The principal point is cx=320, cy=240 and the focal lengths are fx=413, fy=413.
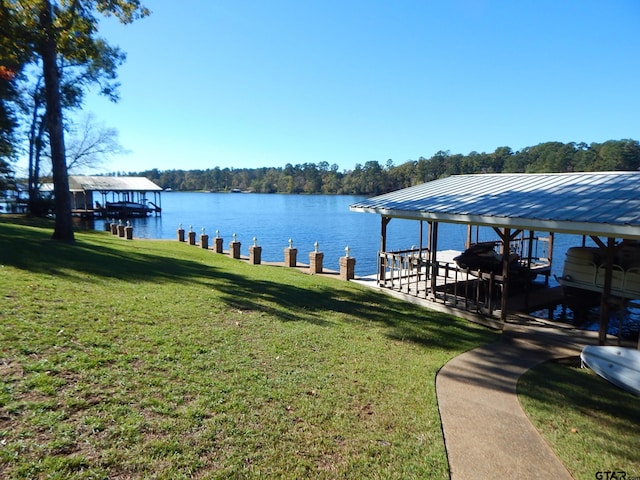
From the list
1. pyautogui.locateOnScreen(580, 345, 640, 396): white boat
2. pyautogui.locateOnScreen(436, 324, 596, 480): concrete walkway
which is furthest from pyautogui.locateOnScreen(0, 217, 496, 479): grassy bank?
pyautogui.locateOnScreen(580, 345, 640, 396): white boat

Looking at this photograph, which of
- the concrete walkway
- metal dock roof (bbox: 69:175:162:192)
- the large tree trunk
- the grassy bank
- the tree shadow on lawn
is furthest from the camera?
metal dock roof (bbox: 69:175:162:192)

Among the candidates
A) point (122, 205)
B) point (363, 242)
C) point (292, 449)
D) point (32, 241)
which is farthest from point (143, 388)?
point (122, 205)

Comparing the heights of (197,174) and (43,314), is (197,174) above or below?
above

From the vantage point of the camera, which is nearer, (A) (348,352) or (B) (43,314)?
(B) (43,314)

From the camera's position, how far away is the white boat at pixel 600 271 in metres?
9.23

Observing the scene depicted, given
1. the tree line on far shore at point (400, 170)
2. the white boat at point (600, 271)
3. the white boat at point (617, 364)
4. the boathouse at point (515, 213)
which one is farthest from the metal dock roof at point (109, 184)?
the white boat at point (617, 364)

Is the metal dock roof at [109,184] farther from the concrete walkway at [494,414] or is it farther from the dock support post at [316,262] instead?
the concrete walkway at [494,414]

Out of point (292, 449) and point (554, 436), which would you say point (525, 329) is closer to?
point (554, 436)

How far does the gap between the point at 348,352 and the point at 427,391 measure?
139 cm

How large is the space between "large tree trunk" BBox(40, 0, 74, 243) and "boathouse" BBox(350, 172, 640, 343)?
8893 mm

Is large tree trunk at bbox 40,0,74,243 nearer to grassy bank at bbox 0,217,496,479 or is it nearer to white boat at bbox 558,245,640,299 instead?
grassy bank at bbox 0,217,496,479

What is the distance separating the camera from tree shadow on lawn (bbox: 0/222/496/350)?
802 centimetres

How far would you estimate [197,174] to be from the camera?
19088 centimetres

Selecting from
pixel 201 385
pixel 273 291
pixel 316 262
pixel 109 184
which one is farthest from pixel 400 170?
pixel 201 385
